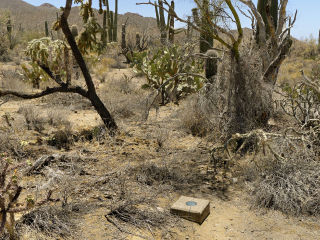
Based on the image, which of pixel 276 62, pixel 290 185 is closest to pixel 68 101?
pixel 276 62

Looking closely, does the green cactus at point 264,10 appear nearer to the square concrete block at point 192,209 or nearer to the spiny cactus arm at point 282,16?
the spiny cactus arm at point 282,16

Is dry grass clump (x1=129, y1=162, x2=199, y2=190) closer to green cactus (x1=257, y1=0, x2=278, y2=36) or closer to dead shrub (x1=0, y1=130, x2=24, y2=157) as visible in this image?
dead shrub (x1=0, y1=130, x2=24, y2=157)

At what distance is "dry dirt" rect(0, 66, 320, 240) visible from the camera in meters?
3.99

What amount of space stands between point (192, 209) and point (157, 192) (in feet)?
2.61

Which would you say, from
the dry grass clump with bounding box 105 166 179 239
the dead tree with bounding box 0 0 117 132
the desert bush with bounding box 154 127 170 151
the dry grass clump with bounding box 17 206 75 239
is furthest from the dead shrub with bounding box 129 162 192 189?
the dead tree with bounding box 0 0 117 132

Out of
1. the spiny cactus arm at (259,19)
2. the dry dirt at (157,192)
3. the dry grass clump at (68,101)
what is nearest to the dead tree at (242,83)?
the spiny cactus arm at (259,19)

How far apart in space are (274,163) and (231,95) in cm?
191

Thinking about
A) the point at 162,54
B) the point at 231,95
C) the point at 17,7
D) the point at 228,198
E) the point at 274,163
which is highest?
the point at 17,7

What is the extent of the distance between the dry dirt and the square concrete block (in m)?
0.08

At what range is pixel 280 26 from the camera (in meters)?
7.00

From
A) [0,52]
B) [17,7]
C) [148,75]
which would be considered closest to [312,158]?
[148,75]

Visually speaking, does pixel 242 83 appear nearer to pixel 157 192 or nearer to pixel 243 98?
pixel 243 98

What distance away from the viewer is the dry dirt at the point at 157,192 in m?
3.99

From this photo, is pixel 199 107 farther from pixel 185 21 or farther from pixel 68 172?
pixel 68 172
